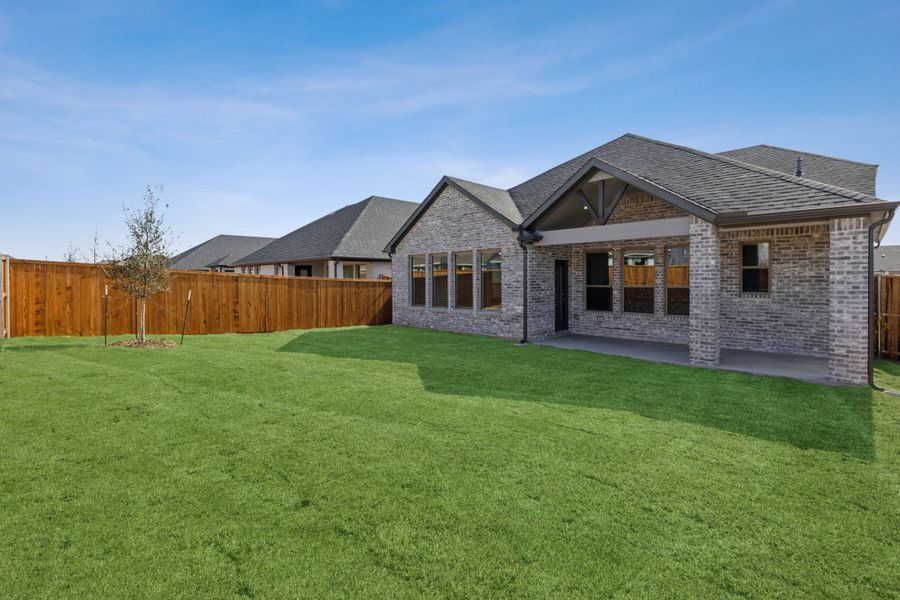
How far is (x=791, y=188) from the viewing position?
854cm

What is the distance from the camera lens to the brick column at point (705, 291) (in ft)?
29.1

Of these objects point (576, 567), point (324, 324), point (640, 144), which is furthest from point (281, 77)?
point (576, 567)

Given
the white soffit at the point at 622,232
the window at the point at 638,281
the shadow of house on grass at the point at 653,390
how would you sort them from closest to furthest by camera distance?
the shadow of house on grass at the point at 653,390 < the white soffit at the point at 622,232 < the window at the point at 638,281

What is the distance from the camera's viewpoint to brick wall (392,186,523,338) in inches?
519

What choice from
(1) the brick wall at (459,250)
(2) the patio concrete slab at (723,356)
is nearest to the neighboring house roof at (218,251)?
(1) the brick wall at (459,250)

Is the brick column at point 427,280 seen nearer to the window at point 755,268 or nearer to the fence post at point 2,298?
the window at point 755,268

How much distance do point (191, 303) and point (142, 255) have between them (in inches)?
114

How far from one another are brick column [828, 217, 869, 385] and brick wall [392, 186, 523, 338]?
7056mm

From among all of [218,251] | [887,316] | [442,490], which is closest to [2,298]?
[442,490]

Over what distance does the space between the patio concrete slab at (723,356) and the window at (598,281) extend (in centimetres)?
108

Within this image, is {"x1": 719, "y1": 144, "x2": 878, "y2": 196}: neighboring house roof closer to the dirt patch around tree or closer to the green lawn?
the green lawn

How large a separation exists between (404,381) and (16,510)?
5059mm

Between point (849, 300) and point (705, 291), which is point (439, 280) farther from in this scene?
point (849, 300)

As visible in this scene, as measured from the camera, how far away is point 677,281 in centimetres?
1187
